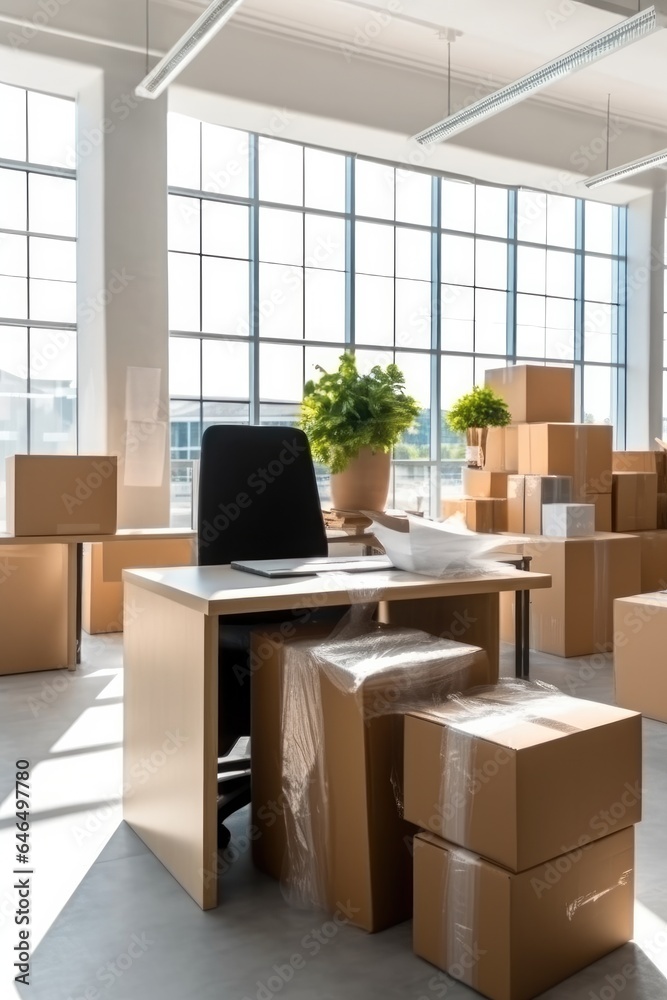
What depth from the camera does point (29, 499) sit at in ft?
13.4

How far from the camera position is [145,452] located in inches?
211

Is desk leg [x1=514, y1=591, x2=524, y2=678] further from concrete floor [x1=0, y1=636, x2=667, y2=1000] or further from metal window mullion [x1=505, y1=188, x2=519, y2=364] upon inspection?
metal window mullion [x1=505, y1=188, x2=519, y2=364]

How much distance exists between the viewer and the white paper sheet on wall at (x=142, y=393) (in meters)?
5.32

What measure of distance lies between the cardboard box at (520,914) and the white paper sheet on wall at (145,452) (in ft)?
13.0

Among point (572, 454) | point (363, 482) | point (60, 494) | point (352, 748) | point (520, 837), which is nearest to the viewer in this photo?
point (520, 837)

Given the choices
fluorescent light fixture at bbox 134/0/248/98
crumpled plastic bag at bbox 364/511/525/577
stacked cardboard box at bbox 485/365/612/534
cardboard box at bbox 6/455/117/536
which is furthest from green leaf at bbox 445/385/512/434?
crumpled plastic bag at bbox 364/511/525/577

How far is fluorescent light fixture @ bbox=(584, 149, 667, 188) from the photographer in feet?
20.2

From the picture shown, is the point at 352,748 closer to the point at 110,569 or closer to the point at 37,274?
the point at 110,569

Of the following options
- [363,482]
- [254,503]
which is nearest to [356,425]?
[363,482]

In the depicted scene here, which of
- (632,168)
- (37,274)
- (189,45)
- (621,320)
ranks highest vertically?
(632,168)

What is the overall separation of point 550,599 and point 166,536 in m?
2.06

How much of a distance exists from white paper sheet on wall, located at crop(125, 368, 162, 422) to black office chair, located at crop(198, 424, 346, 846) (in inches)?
108

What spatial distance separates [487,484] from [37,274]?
3.16 metres

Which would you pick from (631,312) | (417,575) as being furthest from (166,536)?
(631,312)
